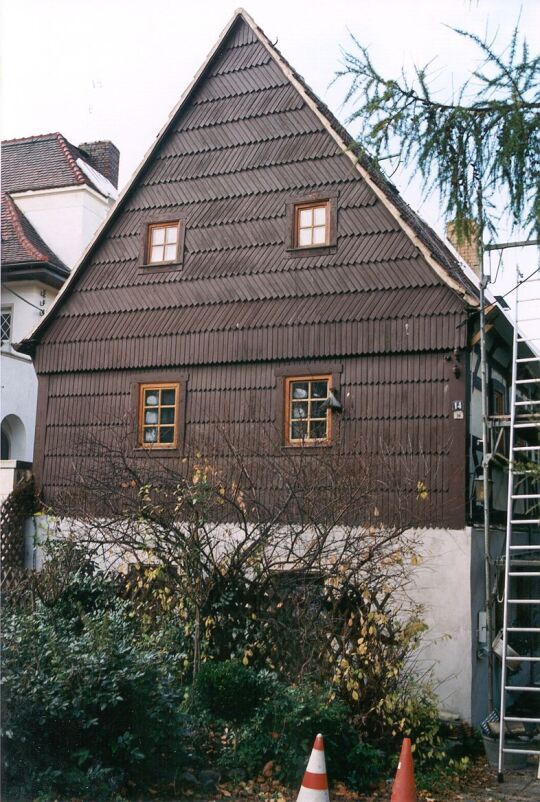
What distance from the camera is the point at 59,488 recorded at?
16219mm

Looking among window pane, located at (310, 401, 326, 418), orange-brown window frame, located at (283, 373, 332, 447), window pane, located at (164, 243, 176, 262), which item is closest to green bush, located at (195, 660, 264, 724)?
orange-brown window frame, located at (283, 373, 332, 447)

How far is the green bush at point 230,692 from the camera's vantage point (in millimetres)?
9773

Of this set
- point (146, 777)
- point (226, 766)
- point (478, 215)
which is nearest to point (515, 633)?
point (226, 766)

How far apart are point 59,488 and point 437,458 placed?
22.2 feet

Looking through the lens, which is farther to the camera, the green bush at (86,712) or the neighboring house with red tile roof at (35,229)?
the neighboring house with red tile roof at (35,229)

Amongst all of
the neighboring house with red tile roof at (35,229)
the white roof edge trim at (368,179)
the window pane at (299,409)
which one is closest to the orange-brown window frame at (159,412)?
the window pane at (299,409)

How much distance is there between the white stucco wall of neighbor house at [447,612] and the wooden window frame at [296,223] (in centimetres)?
Result: 482

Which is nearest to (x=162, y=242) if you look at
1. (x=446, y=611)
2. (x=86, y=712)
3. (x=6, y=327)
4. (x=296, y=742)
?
(x=6, y=327)

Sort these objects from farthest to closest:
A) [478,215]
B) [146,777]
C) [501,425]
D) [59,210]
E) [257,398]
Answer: [59,210], [257,398], [501,425], [146,777], [478,215]

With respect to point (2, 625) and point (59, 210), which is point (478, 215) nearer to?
point (2, 625)

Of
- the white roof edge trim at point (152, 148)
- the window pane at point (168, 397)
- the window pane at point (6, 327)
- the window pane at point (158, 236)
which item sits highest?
the white roof edge trim at point (152, 148)

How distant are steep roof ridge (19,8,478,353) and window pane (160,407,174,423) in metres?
2.97

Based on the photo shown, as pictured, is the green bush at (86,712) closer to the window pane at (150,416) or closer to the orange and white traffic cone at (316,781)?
the orange and white traffic cone at (316,781)

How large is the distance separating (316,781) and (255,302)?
9.15 metres
